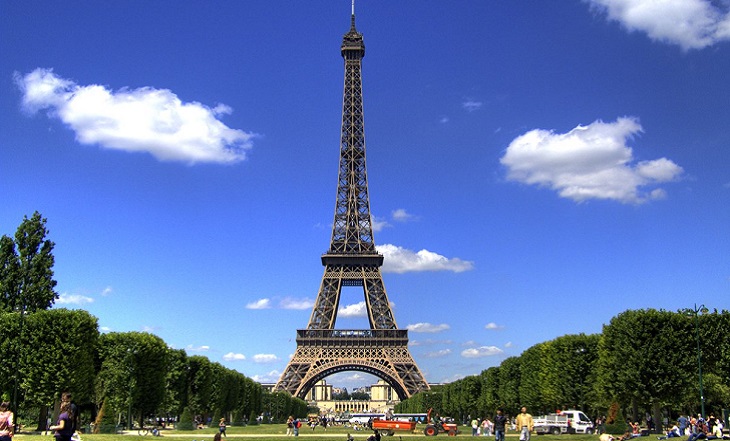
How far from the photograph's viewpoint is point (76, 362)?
167 feet

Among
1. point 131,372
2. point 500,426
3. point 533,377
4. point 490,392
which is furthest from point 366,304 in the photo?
point 500,426

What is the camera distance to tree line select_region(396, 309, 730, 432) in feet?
171

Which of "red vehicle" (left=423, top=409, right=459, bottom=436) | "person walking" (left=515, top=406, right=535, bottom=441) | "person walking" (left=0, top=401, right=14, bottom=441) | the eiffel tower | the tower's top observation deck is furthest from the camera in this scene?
the tower's top observation deck

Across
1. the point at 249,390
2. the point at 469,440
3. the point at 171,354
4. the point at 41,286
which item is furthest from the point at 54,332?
the point at 249,390

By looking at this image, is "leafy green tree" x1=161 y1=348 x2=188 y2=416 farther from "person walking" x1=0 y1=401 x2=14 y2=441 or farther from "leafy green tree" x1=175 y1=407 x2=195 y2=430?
"person walking" x1=0 y1=401 x2=14 y2=441

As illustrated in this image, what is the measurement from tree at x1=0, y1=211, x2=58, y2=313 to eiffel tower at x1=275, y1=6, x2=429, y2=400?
55.5 m

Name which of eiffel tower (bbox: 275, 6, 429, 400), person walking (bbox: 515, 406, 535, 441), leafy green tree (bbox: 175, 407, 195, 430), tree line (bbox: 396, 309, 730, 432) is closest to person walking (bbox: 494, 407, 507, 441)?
person walking (bbox: 515, 406, 535, 441)

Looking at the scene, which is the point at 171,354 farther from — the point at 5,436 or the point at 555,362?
the point at 5,436

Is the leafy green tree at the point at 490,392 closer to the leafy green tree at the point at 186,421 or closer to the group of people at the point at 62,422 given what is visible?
the leafy green tree at the point at 186,421

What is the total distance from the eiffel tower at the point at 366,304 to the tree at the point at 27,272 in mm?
55454

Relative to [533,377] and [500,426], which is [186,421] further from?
[500,426]

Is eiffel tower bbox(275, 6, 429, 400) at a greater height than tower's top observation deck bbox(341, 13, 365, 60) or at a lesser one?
lesser

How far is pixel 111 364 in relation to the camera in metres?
58.1

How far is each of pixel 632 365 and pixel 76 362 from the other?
40.7m
